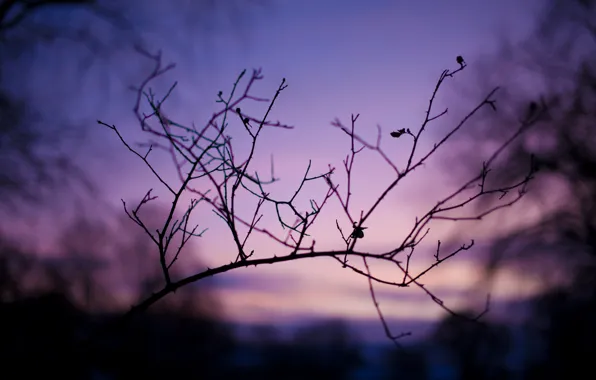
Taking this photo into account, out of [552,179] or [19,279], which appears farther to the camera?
[552,179]

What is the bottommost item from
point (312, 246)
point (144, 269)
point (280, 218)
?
point (312, 246)

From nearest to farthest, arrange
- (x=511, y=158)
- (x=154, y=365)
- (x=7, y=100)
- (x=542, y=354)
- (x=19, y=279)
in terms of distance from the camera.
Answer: (x=7, y=100)
(x=19, y=279)
(x=511, y=158)
(x=542, y=354)
(x=154, y=365)

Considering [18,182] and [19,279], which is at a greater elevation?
[18,182]

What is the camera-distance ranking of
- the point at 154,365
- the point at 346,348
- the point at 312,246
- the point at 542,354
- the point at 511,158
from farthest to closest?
the point at 346,348
the point at 154,365
the point at 542,354
the point at 511,158
the point at 312,246

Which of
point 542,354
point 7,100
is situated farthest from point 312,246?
point 542,354

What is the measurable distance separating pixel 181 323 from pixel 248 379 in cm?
355

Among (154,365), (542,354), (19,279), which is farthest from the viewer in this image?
(154,365)

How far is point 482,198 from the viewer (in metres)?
11.6

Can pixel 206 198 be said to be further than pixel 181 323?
No

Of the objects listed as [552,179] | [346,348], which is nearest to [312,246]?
[552,179]

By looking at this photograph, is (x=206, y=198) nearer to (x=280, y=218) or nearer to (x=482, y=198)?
(x=280, y=218)

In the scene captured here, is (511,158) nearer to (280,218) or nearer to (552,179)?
(552,179)

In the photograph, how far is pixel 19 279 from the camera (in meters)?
11.1

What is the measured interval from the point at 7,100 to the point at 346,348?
1924cm
